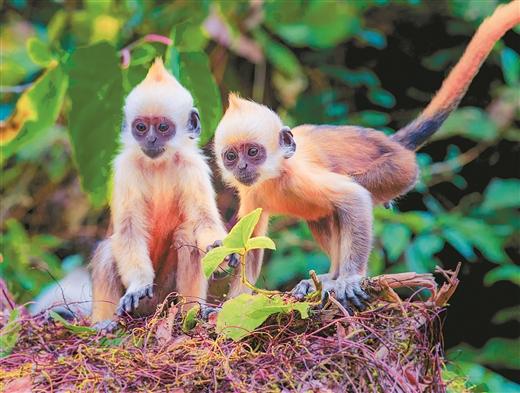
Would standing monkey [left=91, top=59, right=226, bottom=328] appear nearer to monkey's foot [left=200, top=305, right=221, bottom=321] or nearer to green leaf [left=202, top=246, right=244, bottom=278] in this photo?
monkey's foot [left=200, top=305, right=221, bottom=321]

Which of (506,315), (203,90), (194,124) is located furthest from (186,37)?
(506,315)

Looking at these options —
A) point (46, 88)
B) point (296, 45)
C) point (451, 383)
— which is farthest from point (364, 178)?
point (296, 45)

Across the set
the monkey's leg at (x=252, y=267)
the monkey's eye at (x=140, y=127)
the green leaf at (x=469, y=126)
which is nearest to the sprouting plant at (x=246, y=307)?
the monkey's leg at (x=252, y=267)

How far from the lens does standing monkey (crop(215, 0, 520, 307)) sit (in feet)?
7.74

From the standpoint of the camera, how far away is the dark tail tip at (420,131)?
279 centimetres

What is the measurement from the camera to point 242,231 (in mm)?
1994

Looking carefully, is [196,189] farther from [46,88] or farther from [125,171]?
[46,88]

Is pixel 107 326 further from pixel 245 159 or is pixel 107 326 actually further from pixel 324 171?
pixel 324 171

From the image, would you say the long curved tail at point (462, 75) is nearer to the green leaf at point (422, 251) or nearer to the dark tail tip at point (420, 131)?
the dark tail tip at point (420, 131)

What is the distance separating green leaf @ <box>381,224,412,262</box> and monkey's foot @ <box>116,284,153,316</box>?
1.61 meters

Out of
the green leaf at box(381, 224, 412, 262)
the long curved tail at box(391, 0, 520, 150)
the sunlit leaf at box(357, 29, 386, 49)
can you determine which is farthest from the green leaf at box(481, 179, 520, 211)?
the long curved tail at box(391, 0, 520, 150)

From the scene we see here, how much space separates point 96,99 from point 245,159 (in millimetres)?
710

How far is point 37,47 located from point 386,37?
6.45ft

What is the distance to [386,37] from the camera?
179 inches
